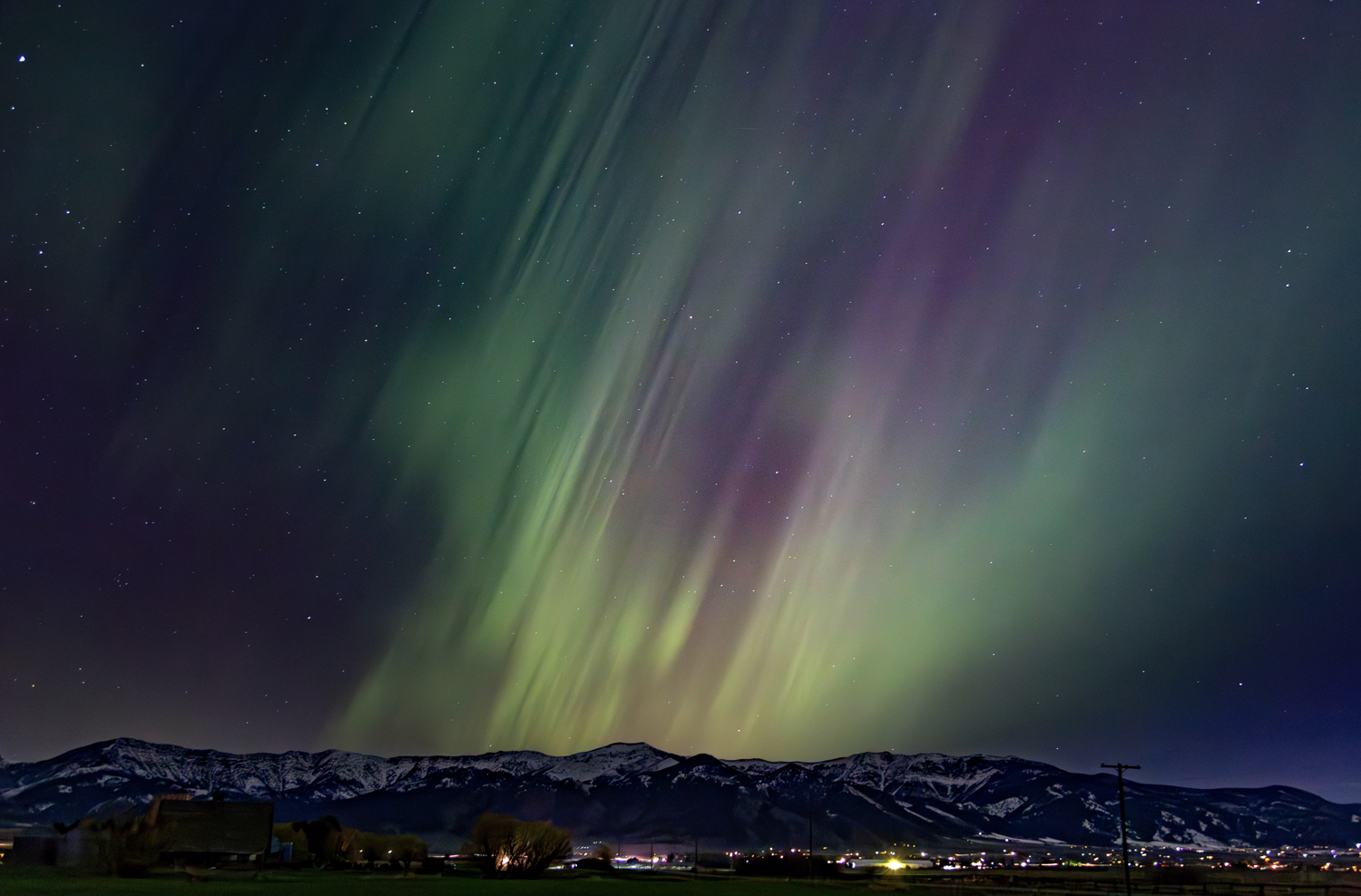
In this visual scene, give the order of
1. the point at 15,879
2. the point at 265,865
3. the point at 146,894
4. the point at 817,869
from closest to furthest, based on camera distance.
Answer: the point at 146,894 < the point at 15,879 < the point at 265,865 < the point at 817,869

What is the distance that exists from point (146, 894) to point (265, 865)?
50.9 meters

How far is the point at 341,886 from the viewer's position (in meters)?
71.2

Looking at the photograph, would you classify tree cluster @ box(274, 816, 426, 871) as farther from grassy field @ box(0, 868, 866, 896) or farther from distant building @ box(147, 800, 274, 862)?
grassy field @ box(0, 868, 866, 896)

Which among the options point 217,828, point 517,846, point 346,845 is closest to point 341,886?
point 517,846

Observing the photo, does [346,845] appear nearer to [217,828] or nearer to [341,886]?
[217,828]

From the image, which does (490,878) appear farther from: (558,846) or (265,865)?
(265,865)

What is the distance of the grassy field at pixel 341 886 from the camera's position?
5903 cm

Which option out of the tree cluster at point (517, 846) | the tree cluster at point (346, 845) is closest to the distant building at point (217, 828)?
the tree cluster at point (346, 845)

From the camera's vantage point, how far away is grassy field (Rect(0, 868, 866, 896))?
59.0 m

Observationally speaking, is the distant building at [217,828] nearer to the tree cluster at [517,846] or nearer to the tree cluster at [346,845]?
the tree cluster at [346,845]

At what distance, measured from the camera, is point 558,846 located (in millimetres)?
111438

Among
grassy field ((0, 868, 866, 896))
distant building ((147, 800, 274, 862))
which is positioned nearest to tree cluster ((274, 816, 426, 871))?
distant building ((147, 800, 274, 862))

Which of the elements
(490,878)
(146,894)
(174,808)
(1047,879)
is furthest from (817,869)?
(146,894)

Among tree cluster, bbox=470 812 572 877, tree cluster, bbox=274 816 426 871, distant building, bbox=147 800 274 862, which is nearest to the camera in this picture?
distant building, bbox=147 800 274 862
